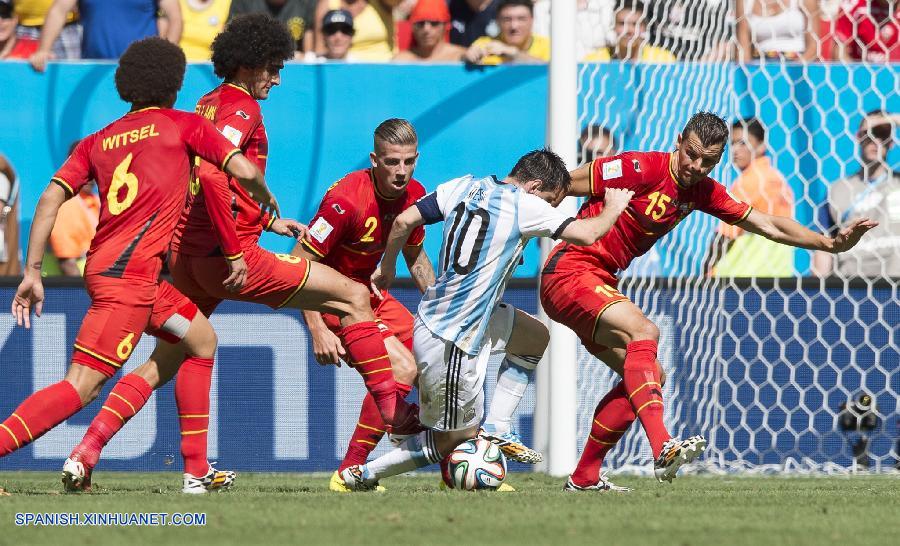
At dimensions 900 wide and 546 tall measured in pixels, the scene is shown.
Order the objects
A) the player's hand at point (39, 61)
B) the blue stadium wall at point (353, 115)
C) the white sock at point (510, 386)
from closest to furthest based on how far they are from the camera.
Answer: the white sock at point (510, 386) → the blue stadium wall at point (353, 115) → the player's hand at point (39, 61)

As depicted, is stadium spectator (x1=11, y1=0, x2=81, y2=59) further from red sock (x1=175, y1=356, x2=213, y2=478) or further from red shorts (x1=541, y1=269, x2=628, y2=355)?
red shorts (x1=541, y1=269, x2=628, y2=355)

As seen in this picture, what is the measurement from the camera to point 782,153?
925 cm

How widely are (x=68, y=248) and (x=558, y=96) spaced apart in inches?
144

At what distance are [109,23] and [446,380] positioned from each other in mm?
5407

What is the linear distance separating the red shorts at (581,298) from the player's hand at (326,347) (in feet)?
3.36

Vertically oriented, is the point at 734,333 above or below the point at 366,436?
above

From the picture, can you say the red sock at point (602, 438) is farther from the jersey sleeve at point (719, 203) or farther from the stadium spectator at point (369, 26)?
the stadium spectator at point (369, 26)

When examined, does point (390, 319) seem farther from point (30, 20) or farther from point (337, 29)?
point (30, 20)

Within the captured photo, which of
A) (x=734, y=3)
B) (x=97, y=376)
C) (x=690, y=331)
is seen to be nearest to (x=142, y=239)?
(x=97, y=376)

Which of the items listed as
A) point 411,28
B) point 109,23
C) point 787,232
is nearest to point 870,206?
point 787,232

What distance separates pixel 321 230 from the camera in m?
6.70

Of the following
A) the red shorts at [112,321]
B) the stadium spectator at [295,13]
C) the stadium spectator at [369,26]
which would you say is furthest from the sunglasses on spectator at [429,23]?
the red shorts at [112,321]

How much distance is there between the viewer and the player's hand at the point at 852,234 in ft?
21.4

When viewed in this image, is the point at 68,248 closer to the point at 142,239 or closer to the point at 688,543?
the point at 142,239
